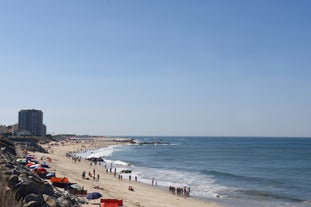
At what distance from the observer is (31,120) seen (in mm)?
173625

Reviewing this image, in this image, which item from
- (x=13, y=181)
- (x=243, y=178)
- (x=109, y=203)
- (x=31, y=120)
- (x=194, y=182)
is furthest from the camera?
(x=31, y=120)

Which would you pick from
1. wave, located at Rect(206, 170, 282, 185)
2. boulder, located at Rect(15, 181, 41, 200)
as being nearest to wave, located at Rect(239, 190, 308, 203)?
wave, located at Rect(206, 170, 282, 185)

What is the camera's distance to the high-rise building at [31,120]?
172250 millimetres

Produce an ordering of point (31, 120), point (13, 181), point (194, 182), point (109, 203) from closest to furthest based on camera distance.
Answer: point (13, 181)
point (109, 203)
point (194, 182)
point (31, 120)

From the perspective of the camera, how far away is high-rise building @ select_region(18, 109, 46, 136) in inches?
6781

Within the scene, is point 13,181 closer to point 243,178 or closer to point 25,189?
point 25,189

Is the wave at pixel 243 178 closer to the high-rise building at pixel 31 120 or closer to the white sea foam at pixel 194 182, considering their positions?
the white sea foam at pixel 194 182

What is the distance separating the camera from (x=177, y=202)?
2959 centimetres

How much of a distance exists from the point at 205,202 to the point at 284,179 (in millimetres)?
20631

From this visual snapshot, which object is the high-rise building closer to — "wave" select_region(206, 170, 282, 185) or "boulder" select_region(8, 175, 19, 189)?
"wave" select_region(206, 170, 282, 185)

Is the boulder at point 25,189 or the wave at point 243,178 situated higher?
the boulder at point 25,189

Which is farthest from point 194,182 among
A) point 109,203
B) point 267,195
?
point 109,203

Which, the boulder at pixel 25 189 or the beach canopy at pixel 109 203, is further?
the beach canopy at pixel 109 203

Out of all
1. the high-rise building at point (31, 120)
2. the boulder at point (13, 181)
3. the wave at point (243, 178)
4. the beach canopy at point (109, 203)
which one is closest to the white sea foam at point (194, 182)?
the wave at point (243, 178)
